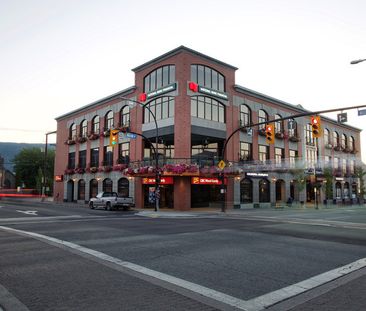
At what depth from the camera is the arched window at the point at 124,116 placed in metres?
39.3

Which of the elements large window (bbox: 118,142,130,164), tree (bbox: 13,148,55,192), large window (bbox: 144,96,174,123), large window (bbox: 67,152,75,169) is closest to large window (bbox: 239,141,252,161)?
large window (bbox: 144,96,174,123)

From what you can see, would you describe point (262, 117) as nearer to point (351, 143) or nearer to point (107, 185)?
point (107, 185)

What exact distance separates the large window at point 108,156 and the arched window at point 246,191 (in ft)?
54.7

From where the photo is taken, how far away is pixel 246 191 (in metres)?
38.1

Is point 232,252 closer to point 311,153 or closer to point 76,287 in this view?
point 76,287

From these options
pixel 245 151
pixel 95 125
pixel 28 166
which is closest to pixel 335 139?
pixel 245 151

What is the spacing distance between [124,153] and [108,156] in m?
3.51

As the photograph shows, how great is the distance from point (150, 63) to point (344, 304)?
3433cm

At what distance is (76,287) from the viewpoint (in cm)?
585

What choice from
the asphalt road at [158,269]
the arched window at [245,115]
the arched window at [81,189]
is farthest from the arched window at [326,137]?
the asphalt road at [158,269]

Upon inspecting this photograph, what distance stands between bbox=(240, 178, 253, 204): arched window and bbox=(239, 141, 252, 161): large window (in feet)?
8.54

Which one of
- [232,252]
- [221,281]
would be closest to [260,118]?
[232,252]

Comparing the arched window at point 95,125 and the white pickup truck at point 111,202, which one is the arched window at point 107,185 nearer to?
the arched window at point 95,125

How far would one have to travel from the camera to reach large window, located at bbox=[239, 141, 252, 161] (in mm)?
38375
